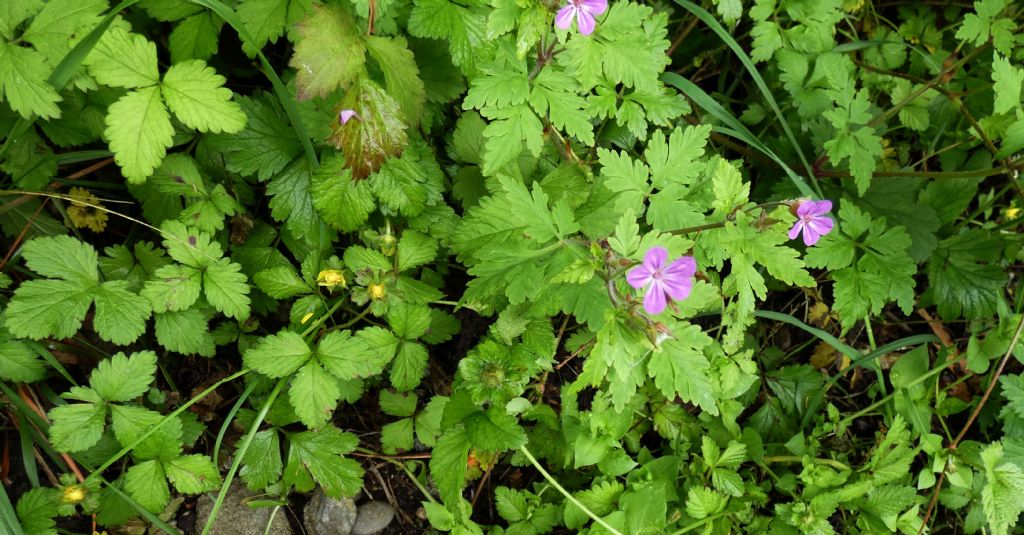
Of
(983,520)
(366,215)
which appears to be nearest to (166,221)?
(366,215)

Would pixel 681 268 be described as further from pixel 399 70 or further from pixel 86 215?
pixel 86 215

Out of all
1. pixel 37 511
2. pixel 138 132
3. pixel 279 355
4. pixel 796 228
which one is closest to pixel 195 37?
pixel 138 132

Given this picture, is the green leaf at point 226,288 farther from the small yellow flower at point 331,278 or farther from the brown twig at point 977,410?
the brown twig at point 977,410

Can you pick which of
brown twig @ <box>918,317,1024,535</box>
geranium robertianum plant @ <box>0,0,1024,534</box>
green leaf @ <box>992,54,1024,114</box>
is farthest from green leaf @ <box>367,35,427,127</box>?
brown twig @ <box>918,317,1024,535</box>

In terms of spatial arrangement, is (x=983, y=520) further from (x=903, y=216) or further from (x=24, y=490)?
(x=24, y=490)

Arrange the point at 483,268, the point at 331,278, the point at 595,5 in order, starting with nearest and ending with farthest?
the point at 595,5
the point at 483,268
the point at 331,278

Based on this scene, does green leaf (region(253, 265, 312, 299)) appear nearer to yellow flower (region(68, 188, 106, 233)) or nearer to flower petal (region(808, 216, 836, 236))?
yellow flower (region(68, 188, 106, 233))

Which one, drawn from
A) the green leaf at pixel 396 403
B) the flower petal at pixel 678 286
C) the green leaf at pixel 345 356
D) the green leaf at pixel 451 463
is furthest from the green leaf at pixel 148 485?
the flower petal at pixel 678 286
